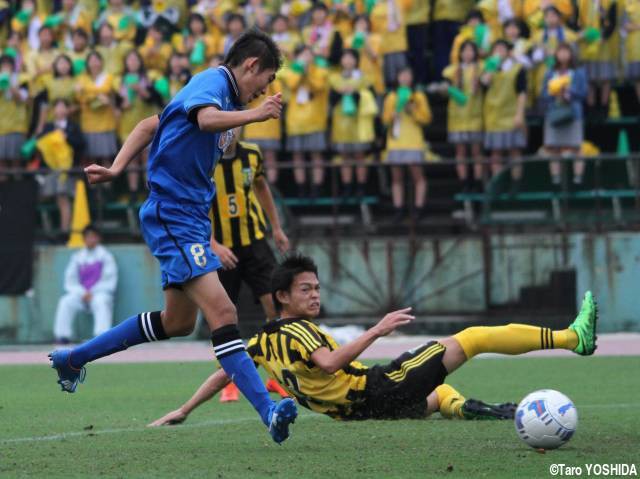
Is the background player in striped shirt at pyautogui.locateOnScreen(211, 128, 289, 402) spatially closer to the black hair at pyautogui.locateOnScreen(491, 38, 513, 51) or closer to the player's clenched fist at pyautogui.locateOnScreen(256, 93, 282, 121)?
the player's clenched fist at pyautogui.locateOnScreen(256, 93, 282, 121)

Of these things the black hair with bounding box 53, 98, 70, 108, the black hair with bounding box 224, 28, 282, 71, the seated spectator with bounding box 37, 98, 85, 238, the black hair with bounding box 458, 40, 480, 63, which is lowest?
the seated spectator with bounding box 37, 98, 85, 238

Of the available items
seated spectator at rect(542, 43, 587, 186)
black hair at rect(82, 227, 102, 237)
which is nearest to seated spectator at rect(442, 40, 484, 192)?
seated spectator at rect(542, 43, 587, 186)

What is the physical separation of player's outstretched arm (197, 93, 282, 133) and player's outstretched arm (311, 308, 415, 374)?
1285 mm

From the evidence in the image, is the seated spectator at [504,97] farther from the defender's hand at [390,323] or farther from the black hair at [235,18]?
the defender's hand at [390,323]

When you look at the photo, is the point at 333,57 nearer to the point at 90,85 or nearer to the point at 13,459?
the point at 90,85

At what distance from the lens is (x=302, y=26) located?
20.1m

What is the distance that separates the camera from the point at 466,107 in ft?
62.0

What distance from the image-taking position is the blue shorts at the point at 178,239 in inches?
303

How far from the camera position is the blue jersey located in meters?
7.74

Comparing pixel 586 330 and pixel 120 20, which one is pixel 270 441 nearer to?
pixel 586 330

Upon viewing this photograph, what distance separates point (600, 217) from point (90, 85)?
23.6 ft

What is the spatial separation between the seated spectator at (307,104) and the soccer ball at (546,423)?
11.6 meters

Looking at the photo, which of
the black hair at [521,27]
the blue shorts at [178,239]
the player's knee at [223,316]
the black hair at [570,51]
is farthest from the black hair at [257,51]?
the black hair at [521,27]

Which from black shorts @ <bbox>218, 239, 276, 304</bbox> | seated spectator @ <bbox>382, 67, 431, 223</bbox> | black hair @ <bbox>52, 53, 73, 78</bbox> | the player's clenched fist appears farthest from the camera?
black hair @ <bbox>52, 53, 73, 78</bbox>
